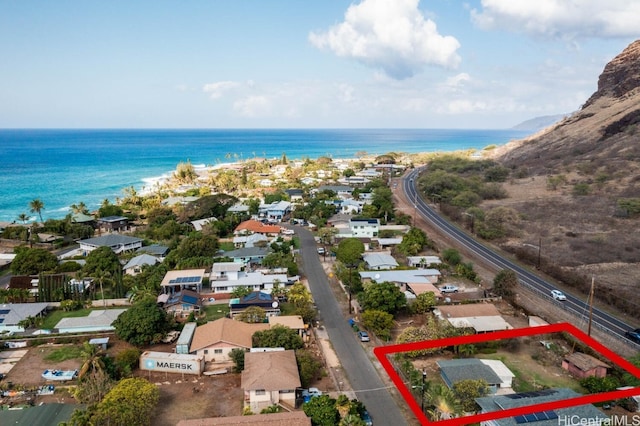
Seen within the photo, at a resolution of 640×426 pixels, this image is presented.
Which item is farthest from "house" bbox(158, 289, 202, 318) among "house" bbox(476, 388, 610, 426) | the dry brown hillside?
the dry brown hillside

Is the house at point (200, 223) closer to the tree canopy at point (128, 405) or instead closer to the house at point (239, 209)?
the house at point (239, 209)

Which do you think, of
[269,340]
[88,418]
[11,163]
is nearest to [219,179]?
[269,340]

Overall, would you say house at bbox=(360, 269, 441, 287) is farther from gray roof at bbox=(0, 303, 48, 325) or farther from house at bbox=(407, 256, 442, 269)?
gray roof at bbox=(0, 303, 48, 325)

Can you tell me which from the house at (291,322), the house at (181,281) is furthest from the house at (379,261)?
the house at (181,281)

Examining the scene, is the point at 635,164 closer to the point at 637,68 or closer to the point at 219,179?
the point at 637,68

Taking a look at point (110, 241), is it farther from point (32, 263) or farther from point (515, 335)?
point (515, 335)

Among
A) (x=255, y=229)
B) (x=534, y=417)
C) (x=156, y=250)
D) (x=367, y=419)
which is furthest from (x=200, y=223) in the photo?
(x=534, y=417)

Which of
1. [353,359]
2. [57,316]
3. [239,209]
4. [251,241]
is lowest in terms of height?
[353,359]

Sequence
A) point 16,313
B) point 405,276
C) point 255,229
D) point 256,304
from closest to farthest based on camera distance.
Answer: point 16,313, point 256,304, point 405,276, point 255,229
